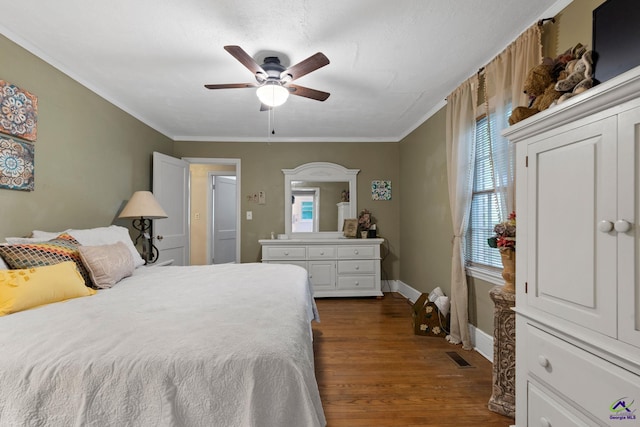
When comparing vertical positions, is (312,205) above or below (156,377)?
above

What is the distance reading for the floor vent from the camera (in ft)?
7.45

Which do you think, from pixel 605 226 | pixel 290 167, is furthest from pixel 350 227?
pixel 605 226

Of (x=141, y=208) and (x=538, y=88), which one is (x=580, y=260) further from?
(x=141, y=208)

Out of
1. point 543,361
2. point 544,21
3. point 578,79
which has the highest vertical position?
point 544,21

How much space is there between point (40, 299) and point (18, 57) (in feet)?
5.91

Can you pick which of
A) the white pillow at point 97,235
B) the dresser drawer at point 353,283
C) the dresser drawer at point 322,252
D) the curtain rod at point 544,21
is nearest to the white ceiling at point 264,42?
the curtain rod at point 544,21

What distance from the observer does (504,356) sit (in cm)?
171

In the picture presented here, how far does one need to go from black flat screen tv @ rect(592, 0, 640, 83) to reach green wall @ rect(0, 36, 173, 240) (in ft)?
11.1

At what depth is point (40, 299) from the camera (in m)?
1.48

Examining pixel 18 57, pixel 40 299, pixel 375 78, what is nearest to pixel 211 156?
pixel 18 57

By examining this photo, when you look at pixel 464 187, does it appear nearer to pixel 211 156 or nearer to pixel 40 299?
pixel 40 299

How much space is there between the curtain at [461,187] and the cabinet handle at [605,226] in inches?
66.3

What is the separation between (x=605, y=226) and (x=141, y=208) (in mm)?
3491

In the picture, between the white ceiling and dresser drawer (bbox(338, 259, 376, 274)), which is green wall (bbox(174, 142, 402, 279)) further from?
the white ceiling
